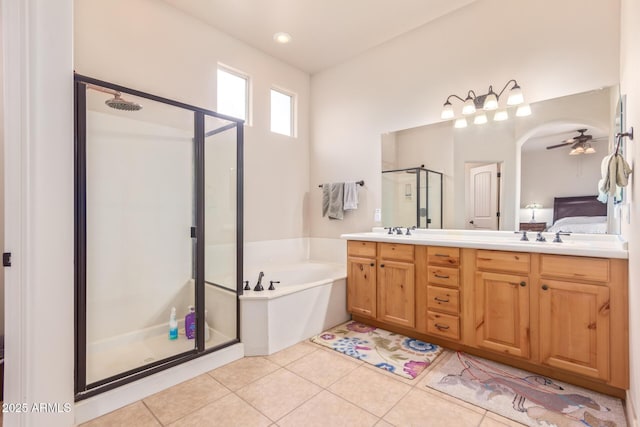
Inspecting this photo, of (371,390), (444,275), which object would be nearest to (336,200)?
(444,275)

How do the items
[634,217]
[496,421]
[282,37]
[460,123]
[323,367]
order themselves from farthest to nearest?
[282,37], [460,123], [323,367], [496,421], [634,217]

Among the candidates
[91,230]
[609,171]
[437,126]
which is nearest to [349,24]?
[437,126]

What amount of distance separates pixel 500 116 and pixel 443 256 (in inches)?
52.4

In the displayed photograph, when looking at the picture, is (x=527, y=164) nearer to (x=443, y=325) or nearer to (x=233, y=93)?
(x=443, y=325)

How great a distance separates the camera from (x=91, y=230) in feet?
7.39

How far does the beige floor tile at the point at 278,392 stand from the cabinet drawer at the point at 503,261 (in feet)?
4.73

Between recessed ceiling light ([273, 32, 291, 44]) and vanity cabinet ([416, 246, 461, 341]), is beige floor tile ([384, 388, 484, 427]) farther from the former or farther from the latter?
recessed ceiling light ([273, 32, 291, 44])

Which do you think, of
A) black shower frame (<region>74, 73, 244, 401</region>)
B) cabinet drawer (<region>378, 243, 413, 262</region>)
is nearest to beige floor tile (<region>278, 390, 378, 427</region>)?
black shower frame (<region>74, 73, 244, 401</region>)

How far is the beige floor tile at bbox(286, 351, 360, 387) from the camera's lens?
2.08m

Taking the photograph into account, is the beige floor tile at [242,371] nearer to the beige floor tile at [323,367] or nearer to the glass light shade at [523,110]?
the beige floor tile at [323,367]

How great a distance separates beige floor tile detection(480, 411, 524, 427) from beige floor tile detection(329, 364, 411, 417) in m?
0.44

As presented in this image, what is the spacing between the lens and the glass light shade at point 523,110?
2512 mm

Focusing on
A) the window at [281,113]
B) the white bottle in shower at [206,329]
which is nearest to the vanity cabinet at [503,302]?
the white bottle in shower at [206,329]

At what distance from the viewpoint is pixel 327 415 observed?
1697 mm
